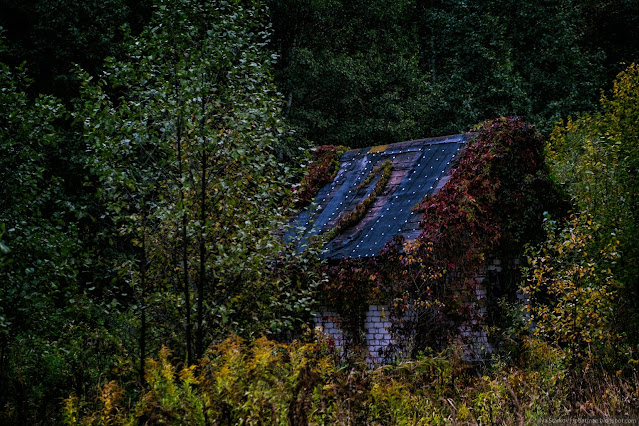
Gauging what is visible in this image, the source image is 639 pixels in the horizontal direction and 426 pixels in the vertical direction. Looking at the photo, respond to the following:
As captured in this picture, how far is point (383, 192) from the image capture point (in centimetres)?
1403

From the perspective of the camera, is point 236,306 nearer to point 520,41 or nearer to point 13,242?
point 13,242

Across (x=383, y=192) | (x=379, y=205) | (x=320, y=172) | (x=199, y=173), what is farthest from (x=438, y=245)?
(x=199, y=173)

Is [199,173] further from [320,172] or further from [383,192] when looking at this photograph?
[320,172]

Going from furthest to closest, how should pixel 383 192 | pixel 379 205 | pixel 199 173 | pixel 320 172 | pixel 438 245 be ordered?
pixel 320 172
pixel 383 192
pixel 379 205
pixel 438 245
pixel 199 173

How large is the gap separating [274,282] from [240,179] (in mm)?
1338

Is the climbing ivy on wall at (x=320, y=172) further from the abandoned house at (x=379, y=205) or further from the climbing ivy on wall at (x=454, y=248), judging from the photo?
the climbing ivy on wall at (x=454, y=248)

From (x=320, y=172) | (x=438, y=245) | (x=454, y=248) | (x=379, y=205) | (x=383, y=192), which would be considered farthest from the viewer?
(x=320, y=172)

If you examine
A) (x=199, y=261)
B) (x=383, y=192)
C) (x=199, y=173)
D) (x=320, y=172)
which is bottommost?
(x=199, y=261)

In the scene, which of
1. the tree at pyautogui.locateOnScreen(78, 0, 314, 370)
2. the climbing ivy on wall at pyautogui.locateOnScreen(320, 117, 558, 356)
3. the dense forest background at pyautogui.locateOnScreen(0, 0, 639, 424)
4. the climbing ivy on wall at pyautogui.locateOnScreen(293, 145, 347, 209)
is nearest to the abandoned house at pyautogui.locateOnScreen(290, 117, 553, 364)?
the climbing ivy on wall at pyautogui.locateOnScreen(320, 117, 558, 356)

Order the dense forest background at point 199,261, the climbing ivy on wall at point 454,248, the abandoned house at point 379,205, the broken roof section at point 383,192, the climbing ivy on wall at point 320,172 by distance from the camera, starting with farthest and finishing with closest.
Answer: the climbing ivy on wall at point 320,172
the broken roof section at point 383,192
the abandoned house at point 379,205
the climbing ivy on wall at point 454,248
the dense forest background at point 199,261

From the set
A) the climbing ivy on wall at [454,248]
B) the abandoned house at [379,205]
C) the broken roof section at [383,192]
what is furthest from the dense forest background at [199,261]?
the broken roof section at [383,192]

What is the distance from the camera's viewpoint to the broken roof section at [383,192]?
12602 mm

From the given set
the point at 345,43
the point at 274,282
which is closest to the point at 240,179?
the point at 274,282

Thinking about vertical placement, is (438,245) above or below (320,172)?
below
